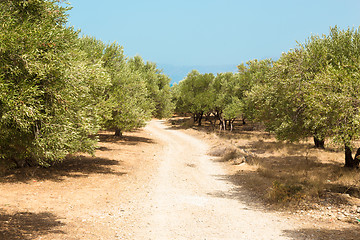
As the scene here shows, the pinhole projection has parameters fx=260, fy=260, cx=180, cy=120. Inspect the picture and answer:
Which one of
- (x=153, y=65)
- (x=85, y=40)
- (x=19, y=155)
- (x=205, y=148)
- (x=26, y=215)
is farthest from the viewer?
(x=153, y=65)

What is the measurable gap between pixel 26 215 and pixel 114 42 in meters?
25.3

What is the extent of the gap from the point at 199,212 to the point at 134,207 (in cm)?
328

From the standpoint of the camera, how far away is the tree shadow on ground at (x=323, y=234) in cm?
959

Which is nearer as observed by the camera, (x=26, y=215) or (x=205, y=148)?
(x=26, y=215)

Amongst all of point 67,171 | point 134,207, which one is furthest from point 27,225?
point 67,171

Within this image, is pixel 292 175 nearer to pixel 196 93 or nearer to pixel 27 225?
pixel 27 225

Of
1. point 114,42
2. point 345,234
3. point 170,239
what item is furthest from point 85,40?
point 345,234

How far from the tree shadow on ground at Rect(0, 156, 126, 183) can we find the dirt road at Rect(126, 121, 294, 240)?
4877mm

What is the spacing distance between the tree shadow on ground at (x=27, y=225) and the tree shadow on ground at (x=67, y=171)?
650 centimetres

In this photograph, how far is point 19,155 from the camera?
15.8 metres

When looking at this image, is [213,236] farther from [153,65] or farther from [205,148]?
[153,65]

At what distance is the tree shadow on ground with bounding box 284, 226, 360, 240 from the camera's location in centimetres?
959

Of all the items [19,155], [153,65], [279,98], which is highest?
[153,65]

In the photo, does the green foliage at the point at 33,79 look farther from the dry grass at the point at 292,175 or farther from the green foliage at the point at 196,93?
the green foliage at the point at 196,93
